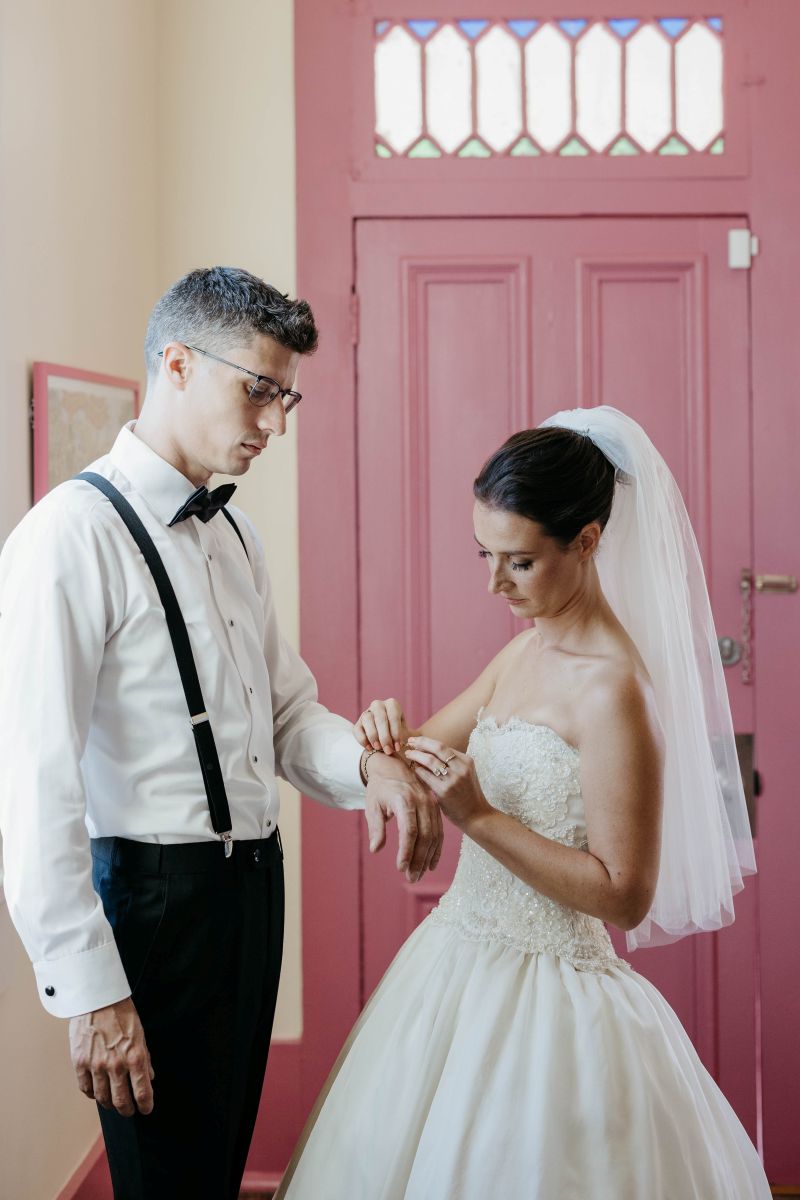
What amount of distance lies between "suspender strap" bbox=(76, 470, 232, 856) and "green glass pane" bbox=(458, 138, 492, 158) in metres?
1.77

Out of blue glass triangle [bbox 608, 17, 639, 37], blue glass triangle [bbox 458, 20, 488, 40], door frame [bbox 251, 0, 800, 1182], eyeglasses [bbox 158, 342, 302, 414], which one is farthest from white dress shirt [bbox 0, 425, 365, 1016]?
blue glass triangle [bbox 608, 17, 639, 37]

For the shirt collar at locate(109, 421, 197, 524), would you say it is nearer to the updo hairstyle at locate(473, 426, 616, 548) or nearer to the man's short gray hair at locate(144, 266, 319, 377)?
the man's short gray hair at locate(144, 266, 319, 377)

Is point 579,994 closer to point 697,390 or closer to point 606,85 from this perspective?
point 697,390

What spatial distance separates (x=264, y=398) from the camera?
169 cm

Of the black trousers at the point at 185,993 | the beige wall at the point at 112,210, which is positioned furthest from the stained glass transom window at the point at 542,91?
the black trousers at the point at 185,993

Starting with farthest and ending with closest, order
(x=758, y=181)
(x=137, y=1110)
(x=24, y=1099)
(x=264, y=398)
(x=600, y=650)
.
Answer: (x=758, y=181) → (x=24, y=1099) → (x=600, y=650) → (x=264, y=398) → (x=137, y=1110)

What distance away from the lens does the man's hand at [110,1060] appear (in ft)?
4.69

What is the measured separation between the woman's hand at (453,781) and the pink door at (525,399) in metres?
1.29

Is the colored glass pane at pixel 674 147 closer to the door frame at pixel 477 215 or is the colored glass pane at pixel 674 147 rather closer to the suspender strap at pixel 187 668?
the door frame at pixel 477 215

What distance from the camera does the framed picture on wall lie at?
2.24m

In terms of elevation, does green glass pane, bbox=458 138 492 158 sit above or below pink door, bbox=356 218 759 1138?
above

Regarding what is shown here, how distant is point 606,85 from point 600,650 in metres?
1.82

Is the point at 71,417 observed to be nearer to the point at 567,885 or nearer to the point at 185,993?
the point at 185,993

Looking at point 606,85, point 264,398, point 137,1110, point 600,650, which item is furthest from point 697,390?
point 137,1110
